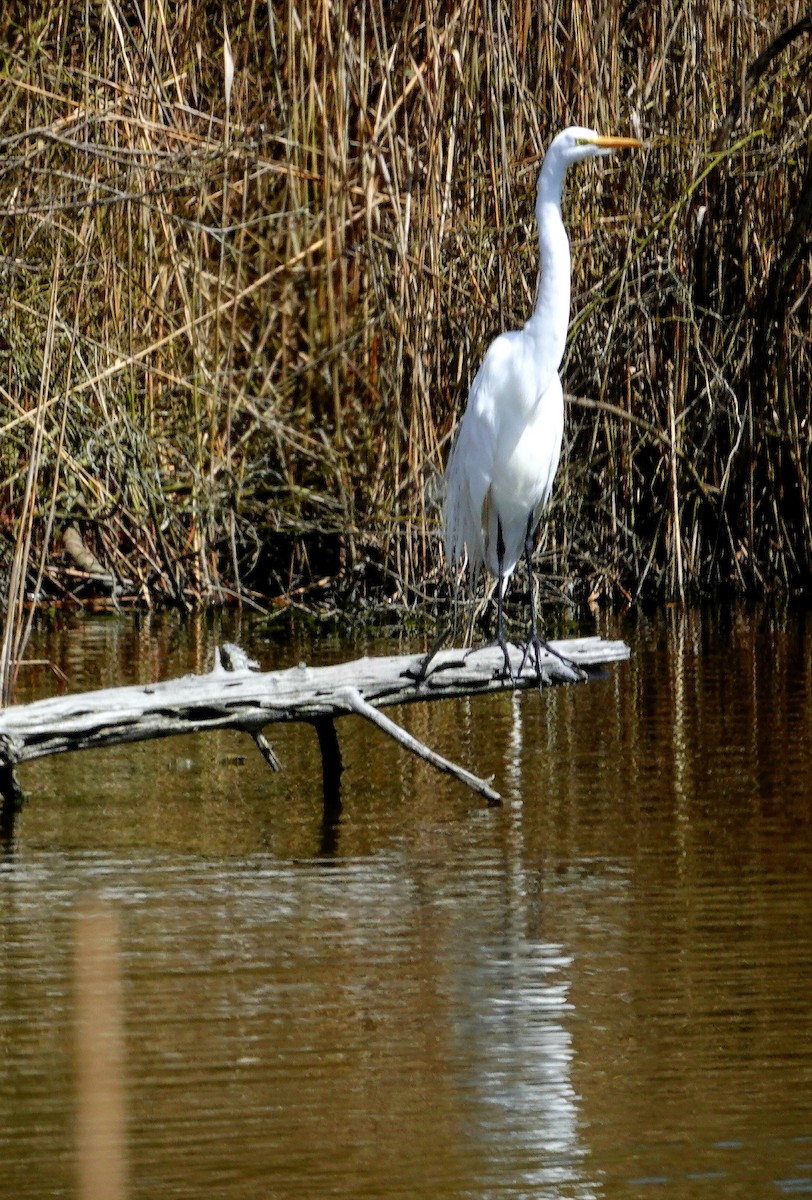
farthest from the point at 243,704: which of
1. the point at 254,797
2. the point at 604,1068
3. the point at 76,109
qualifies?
the point at 76,109

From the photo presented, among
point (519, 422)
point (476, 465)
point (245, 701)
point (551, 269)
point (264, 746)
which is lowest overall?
point (264, 746)

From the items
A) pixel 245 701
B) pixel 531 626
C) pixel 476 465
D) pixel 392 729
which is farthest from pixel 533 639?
pixel 245 701

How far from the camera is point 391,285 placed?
9398mm

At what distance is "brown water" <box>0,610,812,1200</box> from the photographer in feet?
10.0

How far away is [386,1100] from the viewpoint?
329cm

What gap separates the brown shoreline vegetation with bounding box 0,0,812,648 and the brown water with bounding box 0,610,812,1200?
2.75 m

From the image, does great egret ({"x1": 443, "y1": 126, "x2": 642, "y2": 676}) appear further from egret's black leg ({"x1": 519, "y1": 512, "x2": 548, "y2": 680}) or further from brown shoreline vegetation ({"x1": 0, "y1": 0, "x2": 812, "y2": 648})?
brown shoreline vegetation ({"x1": 0, "y1": 0, "x2": 812, "y2": 648})

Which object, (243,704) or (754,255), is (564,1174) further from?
(754,255)

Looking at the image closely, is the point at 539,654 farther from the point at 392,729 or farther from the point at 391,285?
the point at 391,285

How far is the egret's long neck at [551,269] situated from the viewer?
6.27m

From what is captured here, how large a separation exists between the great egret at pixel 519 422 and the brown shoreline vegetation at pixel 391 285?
7.81ft

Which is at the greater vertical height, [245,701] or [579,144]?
[579,144]

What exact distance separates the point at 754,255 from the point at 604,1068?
7302 millimetres

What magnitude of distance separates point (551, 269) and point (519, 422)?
532mm
